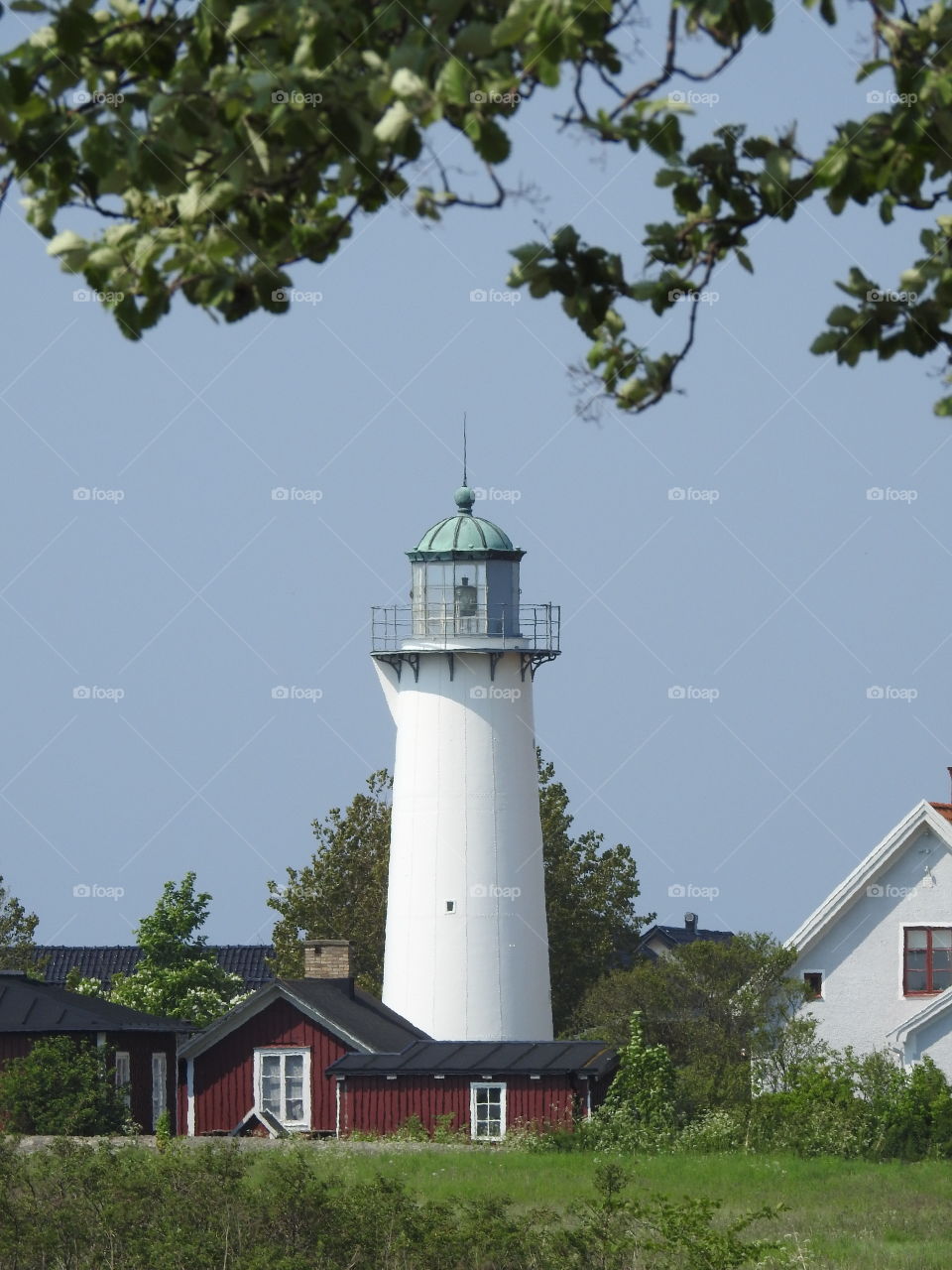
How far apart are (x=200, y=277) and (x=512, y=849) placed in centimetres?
3638

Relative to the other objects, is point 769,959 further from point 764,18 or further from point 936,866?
point 764,18

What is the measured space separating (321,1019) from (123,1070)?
3.78 meters

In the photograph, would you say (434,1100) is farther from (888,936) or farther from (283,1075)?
(888,936)

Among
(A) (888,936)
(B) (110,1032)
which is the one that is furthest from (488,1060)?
(A) (888,936)

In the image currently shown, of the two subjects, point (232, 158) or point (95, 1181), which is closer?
point (232, 158)

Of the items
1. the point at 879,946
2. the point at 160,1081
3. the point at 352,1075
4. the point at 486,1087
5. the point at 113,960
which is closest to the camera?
the point at 486,1087

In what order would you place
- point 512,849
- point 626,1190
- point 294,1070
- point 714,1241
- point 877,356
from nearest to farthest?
point 877,356
point 714,1241
point 626,1190
point 294,1070
point 512,849

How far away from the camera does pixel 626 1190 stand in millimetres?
25844

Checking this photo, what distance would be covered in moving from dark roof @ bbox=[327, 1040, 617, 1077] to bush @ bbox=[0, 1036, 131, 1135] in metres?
4.23

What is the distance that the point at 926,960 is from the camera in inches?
1564

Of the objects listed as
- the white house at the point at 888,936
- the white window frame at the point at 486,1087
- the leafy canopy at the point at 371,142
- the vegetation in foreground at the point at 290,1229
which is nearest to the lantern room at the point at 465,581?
the white house at the point at 888,936

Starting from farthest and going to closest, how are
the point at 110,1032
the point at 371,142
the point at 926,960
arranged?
1. the point at 926,960
2. the point at 110,1032
3. the point at 371,142

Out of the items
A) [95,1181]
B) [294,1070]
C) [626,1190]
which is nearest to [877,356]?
[95,1181]

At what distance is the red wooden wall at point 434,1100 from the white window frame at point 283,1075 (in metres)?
0.83
